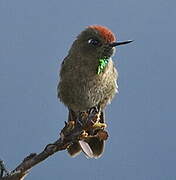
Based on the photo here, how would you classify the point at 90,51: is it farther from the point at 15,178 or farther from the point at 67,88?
the point at 15,178

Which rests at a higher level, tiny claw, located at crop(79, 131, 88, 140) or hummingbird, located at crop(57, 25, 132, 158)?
hummingbird, located at crop(57, 25, 132, 158)

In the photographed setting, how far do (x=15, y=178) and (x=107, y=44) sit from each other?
2.08 feet

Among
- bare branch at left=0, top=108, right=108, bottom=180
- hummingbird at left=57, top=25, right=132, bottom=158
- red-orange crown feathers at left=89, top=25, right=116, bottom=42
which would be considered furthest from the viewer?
hummingbird at left=57, top=25, right=132, bottom=158

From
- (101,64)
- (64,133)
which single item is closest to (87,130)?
(64,133)

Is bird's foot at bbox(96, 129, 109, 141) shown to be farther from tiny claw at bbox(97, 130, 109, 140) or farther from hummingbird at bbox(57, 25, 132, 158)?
hummingbird at bbox(57, 25, 132, 158)

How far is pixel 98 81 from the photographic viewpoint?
1.30 meters

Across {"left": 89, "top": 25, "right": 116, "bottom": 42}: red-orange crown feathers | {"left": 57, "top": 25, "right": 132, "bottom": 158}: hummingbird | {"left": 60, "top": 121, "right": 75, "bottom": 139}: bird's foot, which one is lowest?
{"left": 60, "top": 121, "right": 75, "bottom": 139}: bird's foot

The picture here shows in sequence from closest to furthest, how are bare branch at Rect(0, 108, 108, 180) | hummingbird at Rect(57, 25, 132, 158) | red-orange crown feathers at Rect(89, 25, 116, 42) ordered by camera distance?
bare branch at Rect(0, 108, 108, 180) < red-orange crown feathers at Rect(89, 25, 116, 42) < hummingbird at Rect(57, 25, 132, 158)

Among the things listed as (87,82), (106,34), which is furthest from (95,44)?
(106,34)

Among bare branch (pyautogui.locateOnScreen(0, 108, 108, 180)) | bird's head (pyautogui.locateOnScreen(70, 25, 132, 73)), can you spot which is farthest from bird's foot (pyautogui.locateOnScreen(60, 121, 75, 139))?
bird's head (pyautogui.locateOnScreen(70, 25, 132, 73))

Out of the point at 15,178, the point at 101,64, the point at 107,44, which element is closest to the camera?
the point at 15,178

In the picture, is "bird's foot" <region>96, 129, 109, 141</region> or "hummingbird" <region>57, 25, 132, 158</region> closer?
"bird's foot" <region>96, 129, 109, 141</region>

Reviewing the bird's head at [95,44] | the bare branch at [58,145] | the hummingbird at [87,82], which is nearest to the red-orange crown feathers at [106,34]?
the bird's head at [95,44]

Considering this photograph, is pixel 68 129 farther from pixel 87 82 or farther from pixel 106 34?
pixel 87 82
